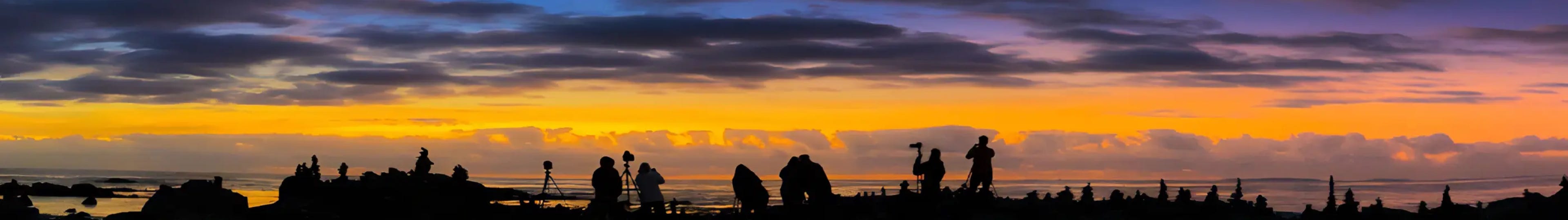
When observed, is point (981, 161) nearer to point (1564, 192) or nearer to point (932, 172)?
point (932, 172)

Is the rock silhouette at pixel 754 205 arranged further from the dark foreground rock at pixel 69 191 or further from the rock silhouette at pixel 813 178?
the dark foreground rock at pixel 69 191

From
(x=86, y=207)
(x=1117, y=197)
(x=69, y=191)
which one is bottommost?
(x=1117, y=197)

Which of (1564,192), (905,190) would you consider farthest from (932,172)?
(1564,192)

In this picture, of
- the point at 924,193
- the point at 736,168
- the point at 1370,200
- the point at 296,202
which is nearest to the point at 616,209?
the point at 736,168

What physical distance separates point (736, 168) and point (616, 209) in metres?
2.93

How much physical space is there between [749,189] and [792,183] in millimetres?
957

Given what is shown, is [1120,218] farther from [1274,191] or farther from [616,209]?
[1274,191]

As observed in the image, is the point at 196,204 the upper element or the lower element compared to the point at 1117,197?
lower

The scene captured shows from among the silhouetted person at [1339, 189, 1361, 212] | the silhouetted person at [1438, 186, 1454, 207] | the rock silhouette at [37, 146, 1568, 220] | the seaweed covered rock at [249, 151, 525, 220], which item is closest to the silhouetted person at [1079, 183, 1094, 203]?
the rock silhouette at [37, 146, 1568, 220]

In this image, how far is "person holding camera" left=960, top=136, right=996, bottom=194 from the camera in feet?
107

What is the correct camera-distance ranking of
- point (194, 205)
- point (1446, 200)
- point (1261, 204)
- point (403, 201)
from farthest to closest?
point (194, 205), point (403, 201), point (1261, 204), point (1446, 200)

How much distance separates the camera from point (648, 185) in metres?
28.4

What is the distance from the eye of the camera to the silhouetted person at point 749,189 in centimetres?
3012

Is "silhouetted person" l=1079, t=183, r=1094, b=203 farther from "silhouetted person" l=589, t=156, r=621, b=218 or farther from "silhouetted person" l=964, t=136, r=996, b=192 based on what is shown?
"silhouetted person" l=589, t=156, r=621, b=218
